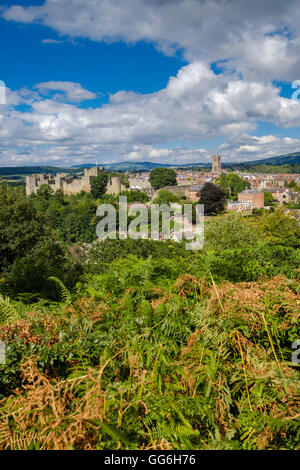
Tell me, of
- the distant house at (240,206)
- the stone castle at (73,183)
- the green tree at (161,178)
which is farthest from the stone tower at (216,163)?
the stone castle at (73,183)

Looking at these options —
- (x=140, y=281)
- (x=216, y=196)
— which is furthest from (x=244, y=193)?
(x=140, y=281)

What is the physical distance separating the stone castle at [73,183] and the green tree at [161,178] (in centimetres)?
1295

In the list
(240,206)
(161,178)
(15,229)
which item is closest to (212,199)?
(240,206)

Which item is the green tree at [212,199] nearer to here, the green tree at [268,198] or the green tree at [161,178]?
the green tree at [161,178]

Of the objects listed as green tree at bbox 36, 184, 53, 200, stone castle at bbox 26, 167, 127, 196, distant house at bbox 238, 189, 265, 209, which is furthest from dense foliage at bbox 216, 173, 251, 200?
green tree at bbox 36, 184, 53, 200

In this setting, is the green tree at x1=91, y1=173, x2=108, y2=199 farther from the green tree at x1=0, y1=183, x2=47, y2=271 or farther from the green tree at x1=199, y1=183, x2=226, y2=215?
the green tree at x1=0, y1=183, x2=47, y2=271

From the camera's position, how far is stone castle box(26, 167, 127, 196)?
73812 mm

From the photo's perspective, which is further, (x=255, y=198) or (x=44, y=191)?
(x=255, y=198)

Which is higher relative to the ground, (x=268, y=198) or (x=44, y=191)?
(x=44, y=191)

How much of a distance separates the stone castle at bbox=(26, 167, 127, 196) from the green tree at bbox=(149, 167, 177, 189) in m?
12.9

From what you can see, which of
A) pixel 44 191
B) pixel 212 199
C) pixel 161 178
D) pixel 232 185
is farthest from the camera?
pixel 232 185

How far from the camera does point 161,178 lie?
87.8 metres

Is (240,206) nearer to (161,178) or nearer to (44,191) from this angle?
(161,178)

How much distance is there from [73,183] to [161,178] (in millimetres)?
26148
